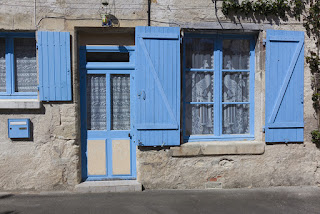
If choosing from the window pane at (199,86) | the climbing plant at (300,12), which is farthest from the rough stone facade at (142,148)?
the window pane at (199,86)

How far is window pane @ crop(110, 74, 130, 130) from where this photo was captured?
454 cm

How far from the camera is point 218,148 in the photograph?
4.43 metres

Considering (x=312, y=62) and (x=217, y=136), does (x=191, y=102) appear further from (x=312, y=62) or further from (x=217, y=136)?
(x=312, y=62)

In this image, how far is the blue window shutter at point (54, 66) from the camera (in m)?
4.16

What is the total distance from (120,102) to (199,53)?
1.57 meters

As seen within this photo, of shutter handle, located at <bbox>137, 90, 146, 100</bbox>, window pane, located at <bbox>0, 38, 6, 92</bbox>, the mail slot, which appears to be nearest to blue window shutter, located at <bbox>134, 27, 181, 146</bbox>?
shutter handle, located at <bbox>137, 90, 146, 100</bbox>

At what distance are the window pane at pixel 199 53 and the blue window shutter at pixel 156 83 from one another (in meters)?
0.37

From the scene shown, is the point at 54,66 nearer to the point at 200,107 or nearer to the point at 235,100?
the point at 200,107

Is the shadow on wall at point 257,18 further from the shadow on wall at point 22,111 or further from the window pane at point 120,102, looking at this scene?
the shadow on wall at point 22,111

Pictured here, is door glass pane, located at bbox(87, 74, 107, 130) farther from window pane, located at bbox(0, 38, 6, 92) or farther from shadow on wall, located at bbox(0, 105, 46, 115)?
window pane, located at bbox(0, 38, 6, 92)

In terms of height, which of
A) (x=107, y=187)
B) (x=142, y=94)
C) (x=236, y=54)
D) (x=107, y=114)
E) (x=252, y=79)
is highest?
(x=236, y=54)

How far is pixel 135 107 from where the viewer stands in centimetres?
430

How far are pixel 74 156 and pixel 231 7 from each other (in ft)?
11.3

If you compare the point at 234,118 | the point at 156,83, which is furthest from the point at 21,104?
the point at 234,118
